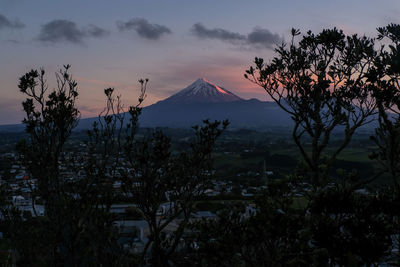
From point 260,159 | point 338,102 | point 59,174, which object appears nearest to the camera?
point 59,174

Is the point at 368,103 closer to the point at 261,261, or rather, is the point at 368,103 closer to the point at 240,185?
the point at 261,261

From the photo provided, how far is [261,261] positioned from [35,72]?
777 cm

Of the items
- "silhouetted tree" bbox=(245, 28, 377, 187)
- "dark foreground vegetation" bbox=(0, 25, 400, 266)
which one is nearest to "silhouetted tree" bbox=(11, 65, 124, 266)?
"dark foreground vegetation" bbox=(0, 25, 400, 266)

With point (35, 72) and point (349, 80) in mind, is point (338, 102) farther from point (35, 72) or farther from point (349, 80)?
point (35, 72)

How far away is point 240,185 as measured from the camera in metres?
75.2

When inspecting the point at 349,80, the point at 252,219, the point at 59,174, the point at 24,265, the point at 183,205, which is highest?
the point at 349,80

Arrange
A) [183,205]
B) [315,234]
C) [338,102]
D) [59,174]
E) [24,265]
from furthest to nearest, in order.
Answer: [24,265]
[338,102]
[59,174]
[183,205]
[315,234]

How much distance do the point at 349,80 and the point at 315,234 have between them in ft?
18.0

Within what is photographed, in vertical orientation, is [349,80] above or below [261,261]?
above

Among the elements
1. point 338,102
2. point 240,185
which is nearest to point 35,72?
point 338,102

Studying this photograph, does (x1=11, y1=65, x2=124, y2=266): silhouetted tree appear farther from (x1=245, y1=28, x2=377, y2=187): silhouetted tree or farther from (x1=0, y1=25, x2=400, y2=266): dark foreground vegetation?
(x1=245, y1=28, x2=377, y2=187): silhouetted tree

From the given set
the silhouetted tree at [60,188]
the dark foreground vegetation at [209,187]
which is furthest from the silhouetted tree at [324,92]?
the silhouetted tree at [60,188]

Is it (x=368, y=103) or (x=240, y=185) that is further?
(x=240, y=185)

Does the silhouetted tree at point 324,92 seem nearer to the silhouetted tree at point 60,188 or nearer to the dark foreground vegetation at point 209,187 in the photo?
the dark foreground vegetation at point 209,187
